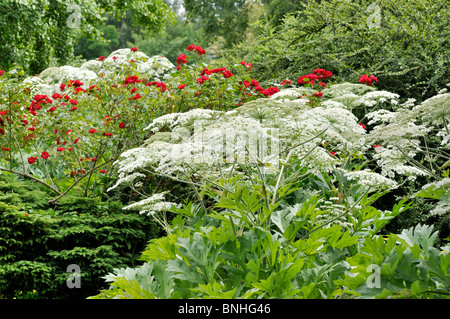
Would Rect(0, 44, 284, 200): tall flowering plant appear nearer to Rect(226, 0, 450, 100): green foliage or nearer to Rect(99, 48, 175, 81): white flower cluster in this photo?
Rect(99, 48, 175, 81): white flower cluster

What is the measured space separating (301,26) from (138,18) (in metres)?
7.80

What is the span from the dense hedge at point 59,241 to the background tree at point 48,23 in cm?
670

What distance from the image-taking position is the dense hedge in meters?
4.21

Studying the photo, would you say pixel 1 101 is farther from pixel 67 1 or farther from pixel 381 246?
pixel 67 1

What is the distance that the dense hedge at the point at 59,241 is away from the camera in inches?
166

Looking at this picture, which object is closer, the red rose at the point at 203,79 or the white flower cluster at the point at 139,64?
the red rose at the point at 203,79

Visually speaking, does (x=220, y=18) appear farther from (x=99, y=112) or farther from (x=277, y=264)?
(x=277, y=264)

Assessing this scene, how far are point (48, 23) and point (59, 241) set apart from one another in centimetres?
912

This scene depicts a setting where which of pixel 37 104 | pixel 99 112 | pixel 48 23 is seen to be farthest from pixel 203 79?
pixel 48 23

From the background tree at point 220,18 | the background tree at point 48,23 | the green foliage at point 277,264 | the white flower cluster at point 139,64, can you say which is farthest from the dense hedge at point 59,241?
the background tree at point 220,18

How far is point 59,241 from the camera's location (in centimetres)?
458

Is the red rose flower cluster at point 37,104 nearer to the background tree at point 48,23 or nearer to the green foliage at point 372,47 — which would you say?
the green foliage at point 372,47
